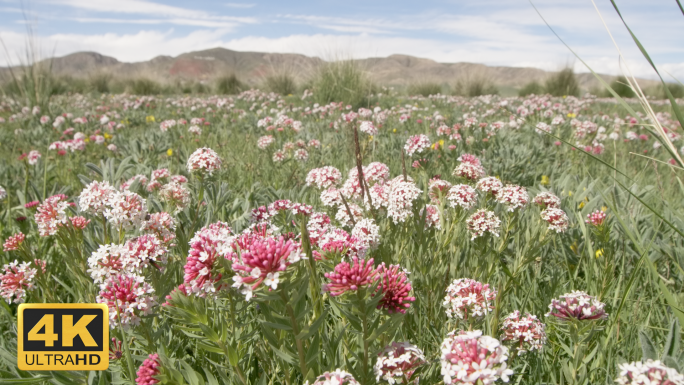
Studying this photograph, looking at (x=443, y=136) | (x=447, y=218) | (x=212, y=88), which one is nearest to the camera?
(x=447, y=218)

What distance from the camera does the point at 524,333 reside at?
4.94 feet

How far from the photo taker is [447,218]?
8.25 ft

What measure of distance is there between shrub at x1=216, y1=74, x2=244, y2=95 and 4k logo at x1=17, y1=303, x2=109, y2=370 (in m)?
20.5

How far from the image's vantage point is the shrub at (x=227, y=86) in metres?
20.9

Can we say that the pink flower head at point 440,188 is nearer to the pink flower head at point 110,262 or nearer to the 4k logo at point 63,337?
the pink flower head at point 110,262

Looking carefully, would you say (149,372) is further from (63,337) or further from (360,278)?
(360,278)

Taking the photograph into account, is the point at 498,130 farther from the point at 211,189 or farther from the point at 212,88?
the point at 212,88

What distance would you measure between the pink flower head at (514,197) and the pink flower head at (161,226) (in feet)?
5.63

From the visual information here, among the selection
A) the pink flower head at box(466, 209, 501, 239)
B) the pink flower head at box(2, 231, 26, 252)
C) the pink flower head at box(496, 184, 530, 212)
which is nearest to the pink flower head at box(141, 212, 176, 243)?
the pink flower head at box(2, 231, 26, 252)

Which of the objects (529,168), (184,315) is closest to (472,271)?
(184,315)

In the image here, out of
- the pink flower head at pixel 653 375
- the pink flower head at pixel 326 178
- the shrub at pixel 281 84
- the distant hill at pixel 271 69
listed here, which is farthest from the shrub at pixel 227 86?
the pink flower head at pixel 653 375

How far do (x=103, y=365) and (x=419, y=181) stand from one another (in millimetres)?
3218

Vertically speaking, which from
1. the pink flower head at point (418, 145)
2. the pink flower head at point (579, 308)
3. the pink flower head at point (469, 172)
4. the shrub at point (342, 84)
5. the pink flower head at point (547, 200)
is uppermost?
the shrub at point (342, 84)

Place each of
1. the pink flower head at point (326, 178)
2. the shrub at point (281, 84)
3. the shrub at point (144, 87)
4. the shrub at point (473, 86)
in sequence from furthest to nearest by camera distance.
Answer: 1. the shrub at point (144, 87)
2. the shrub at point (473, 86)
3. the shrub at point (281, 84)
4. the pink flower head at point (326, 178)
